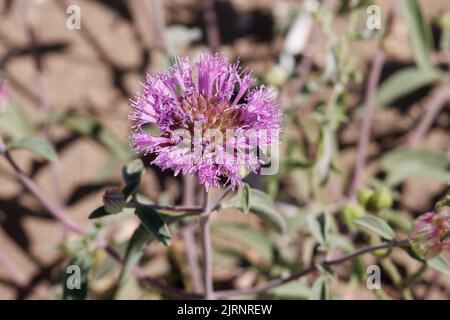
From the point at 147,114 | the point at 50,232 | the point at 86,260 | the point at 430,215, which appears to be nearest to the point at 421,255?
the point at 430,215

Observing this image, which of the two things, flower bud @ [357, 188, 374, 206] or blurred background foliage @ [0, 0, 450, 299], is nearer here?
flower bud @ [357, 188, 374, 206]

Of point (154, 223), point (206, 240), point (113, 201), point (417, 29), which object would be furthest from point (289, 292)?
point (417, 29)

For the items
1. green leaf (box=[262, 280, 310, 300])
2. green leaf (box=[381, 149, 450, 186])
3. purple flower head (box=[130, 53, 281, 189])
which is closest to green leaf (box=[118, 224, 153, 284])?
purple flower head (box=[130, 53, 281, 189])

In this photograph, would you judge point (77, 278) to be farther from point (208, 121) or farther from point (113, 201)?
point (208, 121)

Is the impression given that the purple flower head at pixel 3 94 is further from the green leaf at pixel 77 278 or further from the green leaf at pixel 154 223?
the green leaf at pixel 154 223

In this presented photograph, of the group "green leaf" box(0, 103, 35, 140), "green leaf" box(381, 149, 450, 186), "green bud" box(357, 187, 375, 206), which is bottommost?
"green bud" box(357, 187, 375, 206)

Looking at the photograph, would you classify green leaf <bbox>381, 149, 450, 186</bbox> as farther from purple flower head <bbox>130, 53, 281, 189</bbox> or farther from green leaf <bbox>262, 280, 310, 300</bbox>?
purple flower head <bbox>130, 53, 281, 189</bbox>
